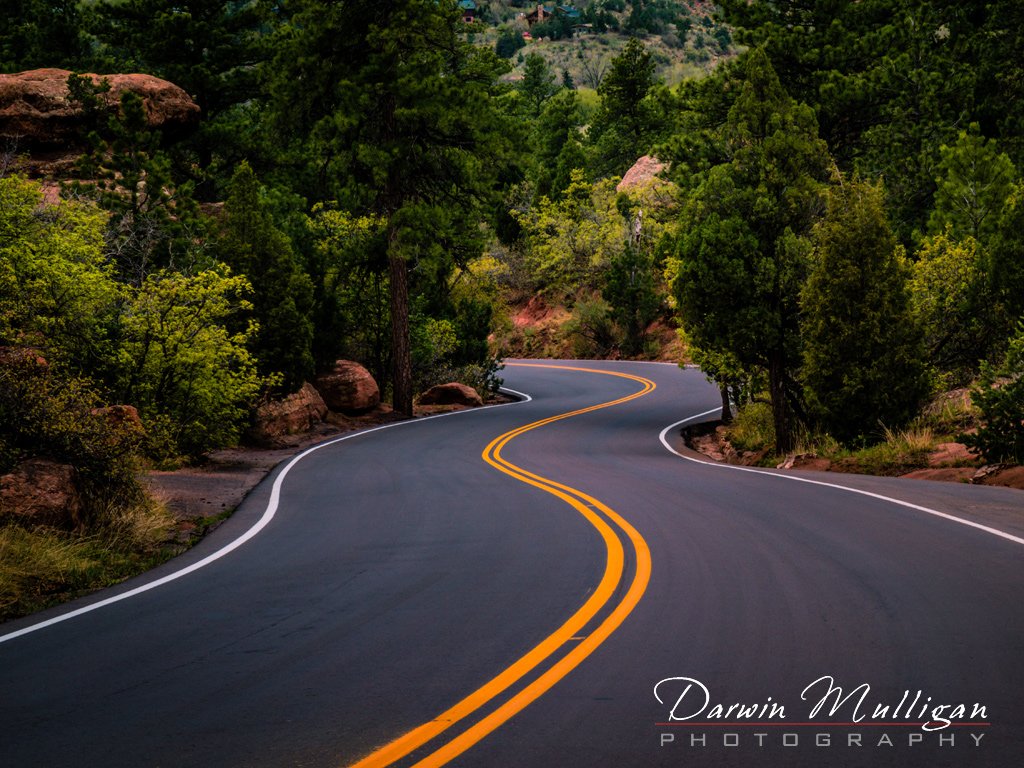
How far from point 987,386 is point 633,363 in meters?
36.7

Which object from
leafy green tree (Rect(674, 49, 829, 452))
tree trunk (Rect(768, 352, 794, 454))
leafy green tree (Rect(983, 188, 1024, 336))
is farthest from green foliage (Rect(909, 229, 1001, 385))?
tree trunk (Rect(768, 352, 794, 454))

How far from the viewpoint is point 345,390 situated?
30.5 meters

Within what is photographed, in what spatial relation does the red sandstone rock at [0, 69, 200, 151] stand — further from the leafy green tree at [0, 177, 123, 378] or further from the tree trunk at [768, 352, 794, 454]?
the tree trunk at [768, 352, 794, 454]

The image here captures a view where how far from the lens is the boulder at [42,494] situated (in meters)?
10.3

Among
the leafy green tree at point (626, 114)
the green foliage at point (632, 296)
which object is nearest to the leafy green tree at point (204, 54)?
the green foliage at point (632, 296)

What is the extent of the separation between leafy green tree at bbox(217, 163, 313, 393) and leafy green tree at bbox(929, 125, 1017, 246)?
17.4 m

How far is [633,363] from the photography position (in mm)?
52844

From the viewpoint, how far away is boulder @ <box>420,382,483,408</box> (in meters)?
35.8

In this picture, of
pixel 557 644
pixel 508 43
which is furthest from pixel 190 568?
pixel 508 43

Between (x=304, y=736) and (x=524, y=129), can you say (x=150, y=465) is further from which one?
(x=524, y=129)

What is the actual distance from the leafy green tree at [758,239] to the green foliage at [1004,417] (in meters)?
6.42

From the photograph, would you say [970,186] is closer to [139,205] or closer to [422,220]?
[422,220]

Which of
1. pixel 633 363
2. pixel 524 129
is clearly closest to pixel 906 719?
pixel 524 129

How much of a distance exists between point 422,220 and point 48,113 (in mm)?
11738
